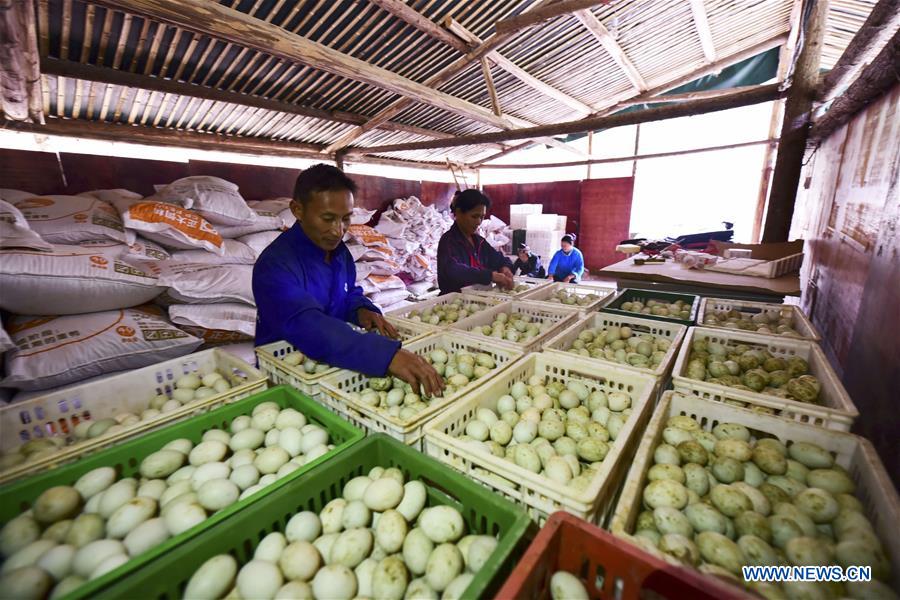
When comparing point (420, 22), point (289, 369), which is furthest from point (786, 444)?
point (420, 22)

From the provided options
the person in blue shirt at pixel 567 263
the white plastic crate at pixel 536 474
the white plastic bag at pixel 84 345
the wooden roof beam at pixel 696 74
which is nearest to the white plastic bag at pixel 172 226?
the white plastic bag at pixel 84 345

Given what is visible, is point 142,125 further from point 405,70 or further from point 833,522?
point 833,522

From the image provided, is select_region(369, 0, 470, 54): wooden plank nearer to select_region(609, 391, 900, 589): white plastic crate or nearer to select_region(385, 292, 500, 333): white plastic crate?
select_region(385, 292, 500, 333): white plastic crate

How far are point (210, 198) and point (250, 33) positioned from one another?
4.71 ft

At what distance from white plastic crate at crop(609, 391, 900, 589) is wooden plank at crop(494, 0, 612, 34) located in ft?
10.8

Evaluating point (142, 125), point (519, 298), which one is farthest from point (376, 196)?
point (519, 298)

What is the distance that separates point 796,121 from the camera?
3094mm

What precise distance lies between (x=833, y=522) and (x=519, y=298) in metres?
1.98

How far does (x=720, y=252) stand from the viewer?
13.9ft

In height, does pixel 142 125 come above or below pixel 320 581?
above

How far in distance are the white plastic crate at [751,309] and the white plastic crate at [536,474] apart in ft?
3.22

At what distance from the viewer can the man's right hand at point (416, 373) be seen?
134 centimetres

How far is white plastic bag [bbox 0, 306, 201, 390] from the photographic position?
6.74 ft

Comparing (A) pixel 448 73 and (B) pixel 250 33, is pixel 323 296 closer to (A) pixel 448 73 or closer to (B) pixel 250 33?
(B) pixel 250 33
